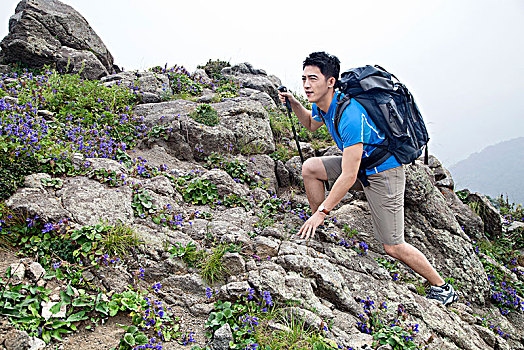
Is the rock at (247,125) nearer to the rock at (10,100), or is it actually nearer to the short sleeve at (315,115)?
the short sleeve at (315,115)

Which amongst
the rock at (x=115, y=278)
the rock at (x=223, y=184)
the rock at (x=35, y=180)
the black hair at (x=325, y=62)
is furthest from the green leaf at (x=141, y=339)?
the black hair at (x=325, y=62)

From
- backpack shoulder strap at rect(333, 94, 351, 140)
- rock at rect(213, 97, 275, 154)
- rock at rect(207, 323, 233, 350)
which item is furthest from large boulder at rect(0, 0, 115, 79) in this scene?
rock at rect(207, 323, 233, 350)

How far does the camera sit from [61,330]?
3.36 meters

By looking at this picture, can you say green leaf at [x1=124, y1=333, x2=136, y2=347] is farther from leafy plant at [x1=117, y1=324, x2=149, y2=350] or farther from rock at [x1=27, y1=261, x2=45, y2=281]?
rock at [x1=27, y1=261, x2=45, y2=281]

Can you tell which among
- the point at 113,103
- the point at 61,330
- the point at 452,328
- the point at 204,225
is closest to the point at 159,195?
the point at 204,225

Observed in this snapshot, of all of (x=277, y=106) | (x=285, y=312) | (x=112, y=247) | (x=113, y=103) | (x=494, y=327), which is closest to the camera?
(x=285, y=312)

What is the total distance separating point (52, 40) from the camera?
35.7 feet

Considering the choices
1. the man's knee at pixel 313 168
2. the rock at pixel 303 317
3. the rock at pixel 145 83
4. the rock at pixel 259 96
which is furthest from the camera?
the rock at pixel 259 96

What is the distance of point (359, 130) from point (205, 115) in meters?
4.55

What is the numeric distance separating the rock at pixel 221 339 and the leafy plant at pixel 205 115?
543 centimetres

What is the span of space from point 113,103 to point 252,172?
3.75 m

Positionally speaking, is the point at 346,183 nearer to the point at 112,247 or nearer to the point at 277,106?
the point at 112,247

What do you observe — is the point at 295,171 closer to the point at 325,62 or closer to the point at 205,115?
the point at 205,115

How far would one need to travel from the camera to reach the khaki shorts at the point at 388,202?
201 inches
